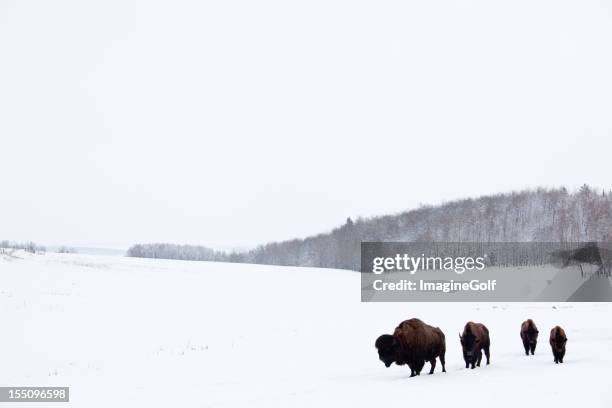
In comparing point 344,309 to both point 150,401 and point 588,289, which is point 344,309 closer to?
point 588,289

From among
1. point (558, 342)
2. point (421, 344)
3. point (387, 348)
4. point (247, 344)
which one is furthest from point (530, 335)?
point (247, 344)

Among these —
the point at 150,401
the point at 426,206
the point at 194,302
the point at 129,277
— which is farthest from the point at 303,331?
the point at 426,206

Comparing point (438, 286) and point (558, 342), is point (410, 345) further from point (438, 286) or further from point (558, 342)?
point (438, 286)

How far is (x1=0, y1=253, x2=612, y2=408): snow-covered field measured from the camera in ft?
31.3

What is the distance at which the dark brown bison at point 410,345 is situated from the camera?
10750mm

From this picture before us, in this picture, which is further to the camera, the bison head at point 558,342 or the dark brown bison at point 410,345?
the bison head at point 558,342

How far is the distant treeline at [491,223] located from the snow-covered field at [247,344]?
179ft

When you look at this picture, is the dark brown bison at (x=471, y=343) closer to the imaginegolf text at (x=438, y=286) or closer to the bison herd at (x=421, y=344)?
the bison herd at (x=421, y=344)

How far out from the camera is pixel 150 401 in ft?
39.4

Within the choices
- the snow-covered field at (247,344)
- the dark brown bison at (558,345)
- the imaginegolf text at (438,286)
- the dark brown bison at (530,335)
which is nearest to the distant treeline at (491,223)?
the imaginegolf text at (438,286)

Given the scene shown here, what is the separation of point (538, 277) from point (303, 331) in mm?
39895

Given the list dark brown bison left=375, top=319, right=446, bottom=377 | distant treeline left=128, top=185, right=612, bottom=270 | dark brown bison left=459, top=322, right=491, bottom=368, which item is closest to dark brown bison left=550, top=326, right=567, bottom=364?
dark brown bison left=459, top=322, right=491, bottom=368

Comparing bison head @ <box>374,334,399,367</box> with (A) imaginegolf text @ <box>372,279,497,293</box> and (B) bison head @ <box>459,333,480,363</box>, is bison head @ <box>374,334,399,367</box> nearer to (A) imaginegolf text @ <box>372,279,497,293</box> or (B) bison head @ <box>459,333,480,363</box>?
(B) bison head @ <box>459,333,480,363</box>

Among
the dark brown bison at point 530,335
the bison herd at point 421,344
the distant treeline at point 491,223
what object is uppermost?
the distant treeline at point 491,223
